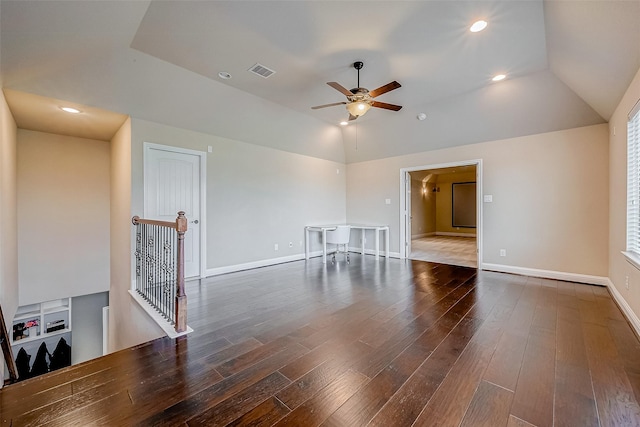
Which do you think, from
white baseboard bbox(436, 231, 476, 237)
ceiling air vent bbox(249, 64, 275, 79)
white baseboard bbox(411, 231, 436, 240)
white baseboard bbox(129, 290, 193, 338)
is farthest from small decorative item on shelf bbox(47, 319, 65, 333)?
white baseboard bbox(436, 231, 476, 237)

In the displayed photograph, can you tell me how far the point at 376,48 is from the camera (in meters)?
3.04

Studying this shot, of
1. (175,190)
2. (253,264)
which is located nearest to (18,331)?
(175,190)

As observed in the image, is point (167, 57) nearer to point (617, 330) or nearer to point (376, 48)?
point (376, 48)

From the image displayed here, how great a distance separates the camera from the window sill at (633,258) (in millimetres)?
2505

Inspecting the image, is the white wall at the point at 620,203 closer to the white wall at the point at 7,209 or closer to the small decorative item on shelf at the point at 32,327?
the white wall at the point at 7,209

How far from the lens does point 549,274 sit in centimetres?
429

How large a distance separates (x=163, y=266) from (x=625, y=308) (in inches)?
203

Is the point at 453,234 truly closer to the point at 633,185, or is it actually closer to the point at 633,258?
the point at 633,185

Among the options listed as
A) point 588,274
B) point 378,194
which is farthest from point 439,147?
point 588,274

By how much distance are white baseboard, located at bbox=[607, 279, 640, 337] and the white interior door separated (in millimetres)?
5413

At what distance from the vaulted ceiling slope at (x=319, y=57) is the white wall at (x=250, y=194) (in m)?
0.29

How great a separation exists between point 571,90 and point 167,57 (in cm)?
533

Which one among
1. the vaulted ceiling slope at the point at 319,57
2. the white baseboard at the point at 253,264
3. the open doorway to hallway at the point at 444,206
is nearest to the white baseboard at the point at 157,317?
the white baseboard at the point at 253,264

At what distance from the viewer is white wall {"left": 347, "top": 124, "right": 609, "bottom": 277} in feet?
12.8
